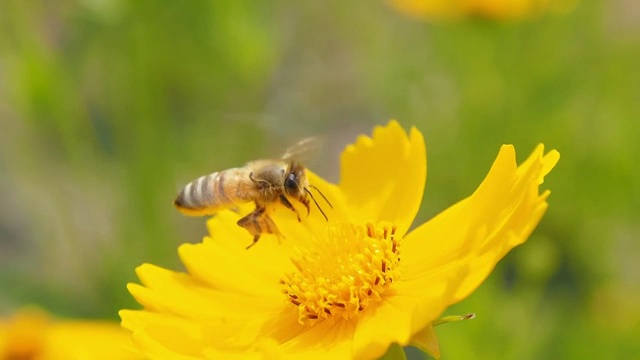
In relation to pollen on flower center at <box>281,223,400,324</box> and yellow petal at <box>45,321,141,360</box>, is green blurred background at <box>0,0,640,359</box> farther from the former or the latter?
pollen on flower center at <box>281,223,400,324</box>

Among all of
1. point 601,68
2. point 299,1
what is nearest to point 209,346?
point 601,68

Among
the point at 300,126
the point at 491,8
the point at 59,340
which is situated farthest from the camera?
the point at 300,126

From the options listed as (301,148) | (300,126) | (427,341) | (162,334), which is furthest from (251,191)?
(300,126)

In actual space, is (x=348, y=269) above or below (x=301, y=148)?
below

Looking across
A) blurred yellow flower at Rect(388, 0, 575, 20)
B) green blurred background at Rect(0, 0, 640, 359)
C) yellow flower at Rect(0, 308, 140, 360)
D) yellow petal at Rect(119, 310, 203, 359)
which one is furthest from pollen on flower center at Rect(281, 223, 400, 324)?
blurred yellow flower at Rect(388, 0, 575, 20)

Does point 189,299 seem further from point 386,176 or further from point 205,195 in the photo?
point 386,176

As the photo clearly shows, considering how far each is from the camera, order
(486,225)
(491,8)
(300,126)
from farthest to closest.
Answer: (300,126) < (491,8) < (486,225)

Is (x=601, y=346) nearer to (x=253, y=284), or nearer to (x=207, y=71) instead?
(x=253, y=284)
